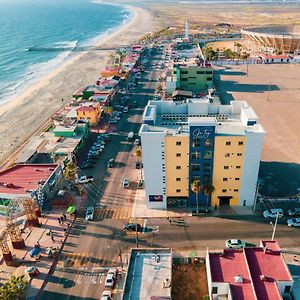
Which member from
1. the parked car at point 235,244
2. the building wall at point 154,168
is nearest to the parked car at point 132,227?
the building wall at point 154,168

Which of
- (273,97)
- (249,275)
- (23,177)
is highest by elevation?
(249,275)

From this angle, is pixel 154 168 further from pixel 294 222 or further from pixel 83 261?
pixel 294 222

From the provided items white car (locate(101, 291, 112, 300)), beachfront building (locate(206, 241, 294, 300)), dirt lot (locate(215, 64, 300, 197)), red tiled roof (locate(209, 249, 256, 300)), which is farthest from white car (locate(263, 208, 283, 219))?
white car (locate(101, 291, 112, 300))

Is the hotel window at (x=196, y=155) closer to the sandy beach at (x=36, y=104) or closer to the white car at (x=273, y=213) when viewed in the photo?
the white car at (x=273, y=213)

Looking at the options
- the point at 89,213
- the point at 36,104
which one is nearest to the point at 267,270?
the point at 89,213

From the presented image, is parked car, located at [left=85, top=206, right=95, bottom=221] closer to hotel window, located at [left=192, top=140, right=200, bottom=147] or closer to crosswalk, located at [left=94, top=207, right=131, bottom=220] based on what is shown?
crosswalk, located at [left=94, top=207, right=131, bottom=220]
